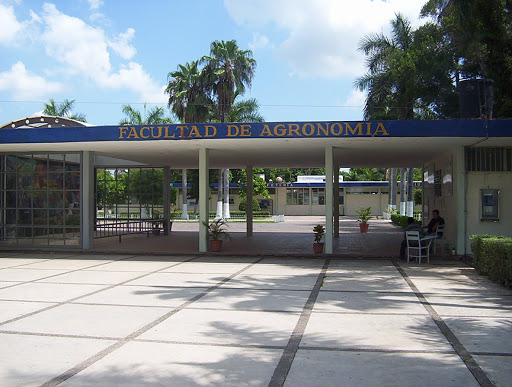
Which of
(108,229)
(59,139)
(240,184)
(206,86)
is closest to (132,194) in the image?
(108,229)

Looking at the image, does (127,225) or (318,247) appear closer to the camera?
(318,247)

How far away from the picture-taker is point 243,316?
7.11m

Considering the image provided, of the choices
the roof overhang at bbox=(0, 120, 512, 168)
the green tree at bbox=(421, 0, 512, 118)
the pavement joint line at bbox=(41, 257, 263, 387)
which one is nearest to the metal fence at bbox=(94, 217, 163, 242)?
the roof overhang at bbox=(0, 120, 512, 168)

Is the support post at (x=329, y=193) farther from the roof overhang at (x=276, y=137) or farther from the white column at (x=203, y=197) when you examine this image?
the white column at (x=203, y=197)

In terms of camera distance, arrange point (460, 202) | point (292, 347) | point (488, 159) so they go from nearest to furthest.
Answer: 1. point (292, 347)
2. point (488, 159)
3. point (460, 202)

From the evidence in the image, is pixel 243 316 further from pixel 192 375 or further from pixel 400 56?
pixel 400 56

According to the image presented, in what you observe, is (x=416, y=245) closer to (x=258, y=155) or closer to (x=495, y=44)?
(x=258, y=155)

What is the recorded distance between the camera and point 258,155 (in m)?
17.7

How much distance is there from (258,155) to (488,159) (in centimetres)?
758

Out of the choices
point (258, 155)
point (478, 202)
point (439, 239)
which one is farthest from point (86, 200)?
point (478, 202)

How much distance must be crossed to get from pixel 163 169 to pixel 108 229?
3.76 metres

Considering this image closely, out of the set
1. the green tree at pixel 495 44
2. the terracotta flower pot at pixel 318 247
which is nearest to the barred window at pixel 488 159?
the terracotta flower pot at pixel 318 247

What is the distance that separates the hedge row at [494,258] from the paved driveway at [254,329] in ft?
0.95

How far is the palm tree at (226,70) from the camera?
3450 cm
